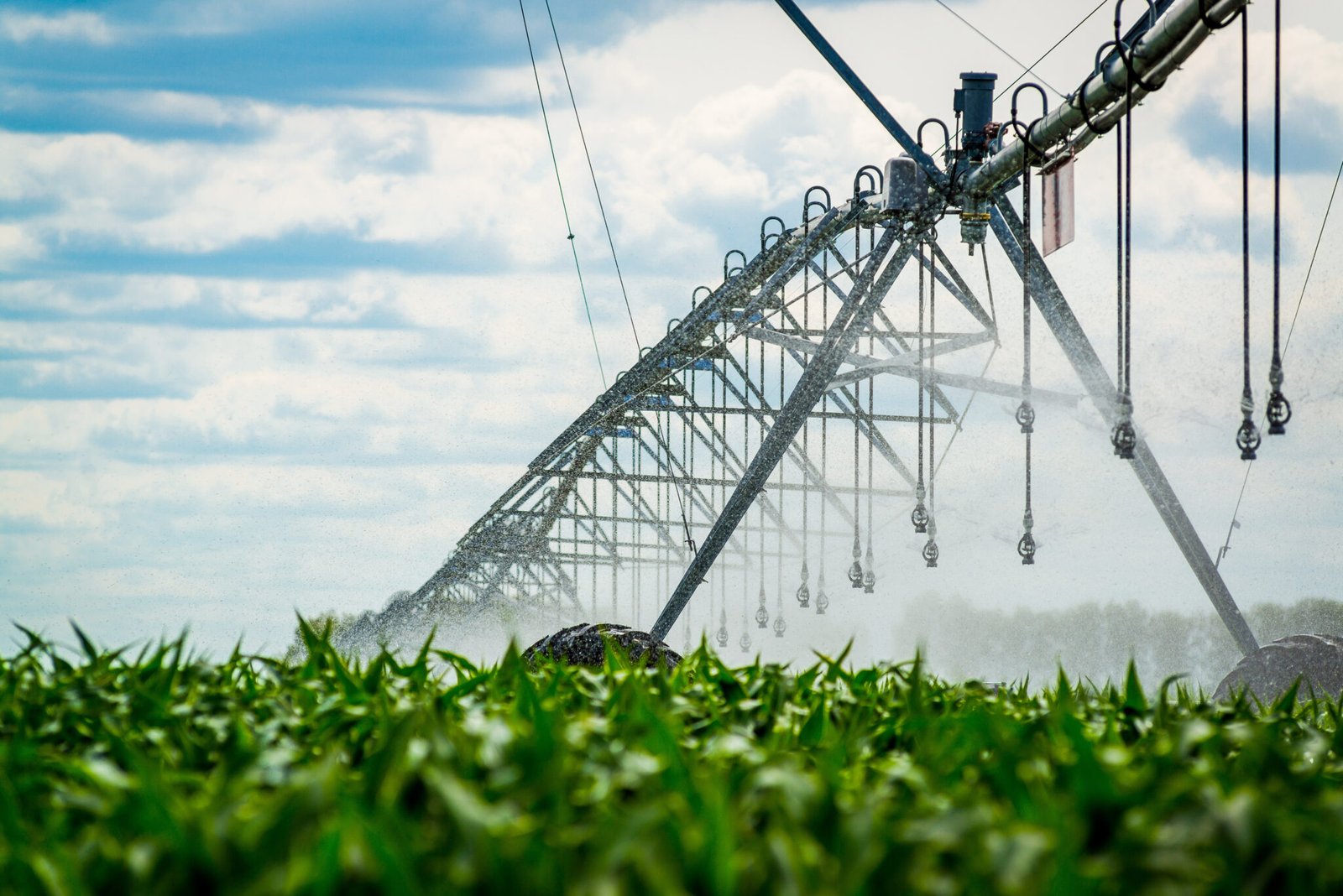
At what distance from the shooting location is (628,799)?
224 centimetres

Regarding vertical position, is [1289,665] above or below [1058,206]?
below

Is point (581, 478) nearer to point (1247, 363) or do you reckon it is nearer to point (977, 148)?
point (977, 148)

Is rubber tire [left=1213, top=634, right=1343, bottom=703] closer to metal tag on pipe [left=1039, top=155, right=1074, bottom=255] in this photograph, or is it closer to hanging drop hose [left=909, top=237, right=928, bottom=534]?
metal tag on pipe [left=1039, top=155, right=1074, bottom=255]

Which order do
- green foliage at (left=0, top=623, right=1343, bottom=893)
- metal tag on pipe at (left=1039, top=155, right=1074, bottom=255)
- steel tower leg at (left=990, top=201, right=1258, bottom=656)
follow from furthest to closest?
steel tower leg at (left=990, top=201, right=1258, bottom=656) < metal tag on pipe at (left=1039, top=155, right=1074, bottom=255) < green foliage at (left=0, top=623, right=1343, bottom=893)

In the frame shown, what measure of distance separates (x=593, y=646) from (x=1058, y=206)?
20.3ft

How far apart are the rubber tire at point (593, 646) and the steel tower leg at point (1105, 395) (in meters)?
7.71

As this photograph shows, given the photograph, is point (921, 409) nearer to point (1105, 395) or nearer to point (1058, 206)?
point (1105, 395)

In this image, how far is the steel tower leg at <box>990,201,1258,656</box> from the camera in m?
13.6

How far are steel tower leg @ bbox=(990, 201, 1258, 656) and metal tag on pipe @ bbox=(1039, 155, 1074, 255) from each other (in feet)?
6.06

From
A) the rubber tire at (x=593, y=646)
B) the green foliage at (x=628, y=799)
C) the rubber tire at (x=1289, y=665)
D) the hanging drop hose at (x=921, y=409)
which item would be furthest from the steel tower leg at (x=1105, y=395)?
the green foliage at (x=628, y=799)

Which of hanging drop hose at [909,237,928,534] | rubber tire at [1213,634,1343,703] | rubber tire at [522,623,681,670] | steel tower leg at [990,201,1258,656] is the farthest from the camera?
hanging drop hose at [909,237,928,534]

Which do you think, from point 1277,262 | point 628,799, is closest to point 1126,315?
point 1277,262

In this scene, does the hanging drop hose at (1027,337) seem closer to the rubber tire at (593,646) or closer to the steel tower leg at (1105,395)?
the steel tower leg at (1105,395)

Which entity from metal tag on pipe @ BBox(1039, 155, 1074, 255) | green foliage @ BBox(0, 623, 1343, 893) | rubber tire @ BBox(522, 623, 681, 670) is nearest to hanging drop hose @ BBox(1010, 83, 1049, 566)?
metal tag on pipe @ BBox(1039, 155, 1074, 255)
